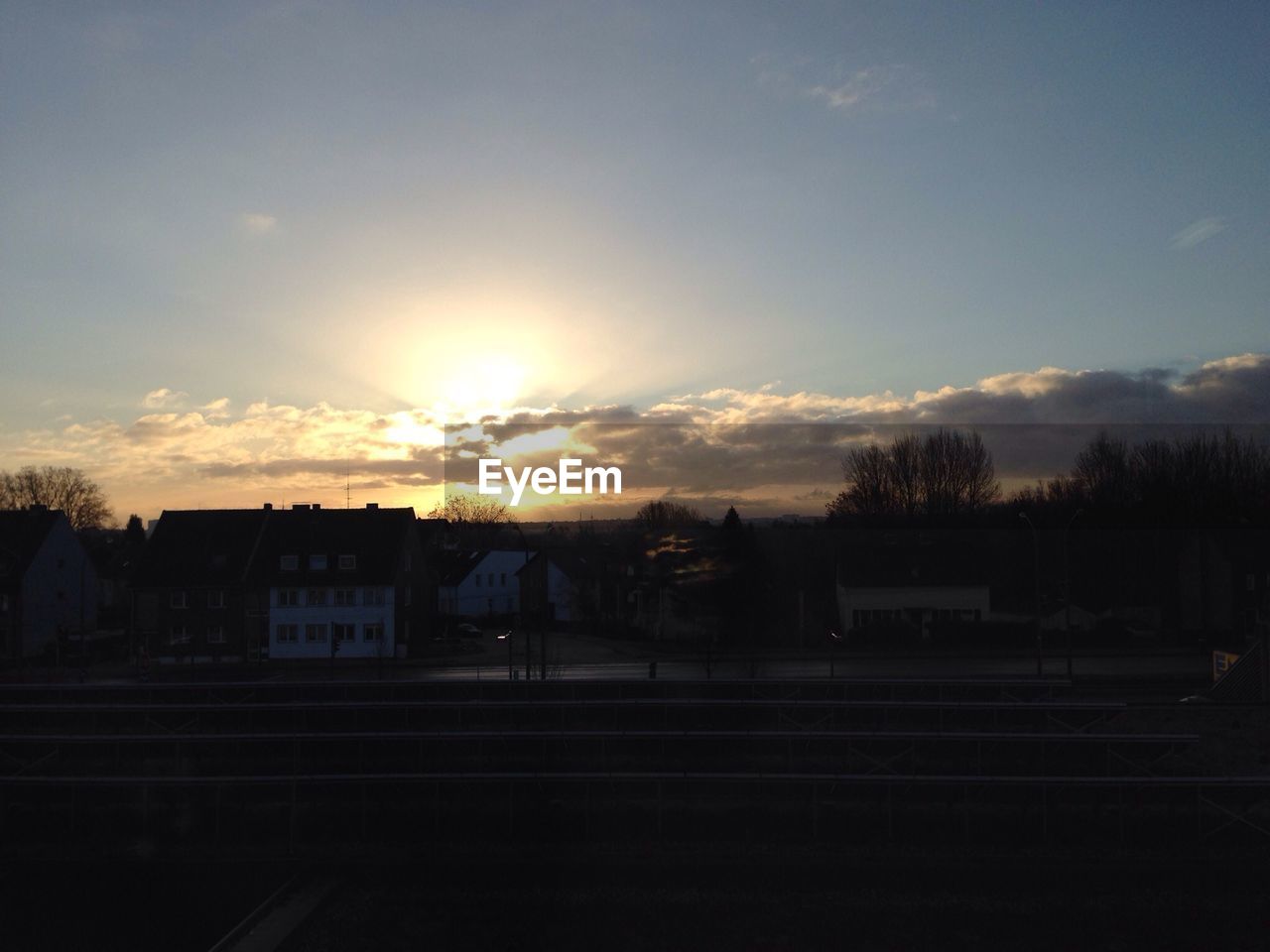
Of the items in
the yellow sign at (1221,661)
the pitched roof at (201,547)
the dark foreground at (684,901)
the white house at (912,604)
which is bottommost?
the dark foreground at (684,901)

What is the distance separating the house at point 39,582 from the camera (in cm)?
2430

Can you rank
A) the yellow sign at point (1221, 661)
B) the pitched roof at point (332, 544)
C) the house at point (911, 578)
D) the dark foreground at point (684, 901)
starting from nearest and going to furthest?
the dark foreground at point (684, 901) → the yellow sign at point (1221, 661) → the house at point (911, 578) → the pitched roof at point (332, 544)

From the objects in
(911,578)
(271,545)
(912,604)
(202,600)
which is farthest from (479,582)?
(911,578)

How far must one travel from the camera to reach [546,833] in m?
7.92

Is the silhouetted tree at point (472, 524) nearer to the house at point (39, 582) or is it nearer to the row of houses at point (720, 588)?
the row of houses at point (720, 588)

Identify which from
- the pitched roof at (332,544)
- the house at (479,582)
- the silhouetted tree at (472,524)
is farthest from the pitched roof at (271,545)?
the house at (479,582)

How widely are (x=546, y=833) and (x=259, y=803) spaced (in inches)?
107

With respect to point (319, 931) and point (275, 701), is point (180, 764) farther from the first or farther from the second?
point (319, 931)

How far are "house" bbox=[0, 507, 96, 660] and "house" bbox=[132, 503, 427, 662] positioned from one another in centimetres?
379

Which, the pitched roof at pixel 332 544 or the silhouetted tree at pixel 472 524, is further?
the silhouetted tree at pixel 472 524

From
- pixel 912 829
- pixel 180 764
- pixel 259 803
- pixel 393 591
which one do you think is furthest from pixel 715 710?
pixel 393 591

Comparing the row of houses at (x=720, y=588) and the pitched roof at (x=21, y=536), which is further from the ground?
the pitched roof at (x=21, y=536)

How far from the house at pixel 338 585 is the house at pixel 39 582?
6140 mm

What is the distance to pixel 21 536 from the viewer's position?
2588cm
